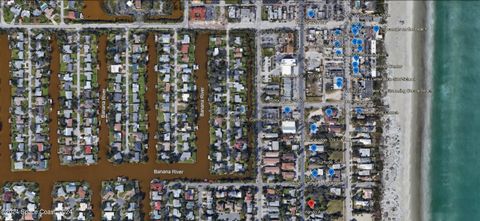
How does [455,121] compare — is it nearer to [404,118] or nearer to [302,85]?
[404,118]

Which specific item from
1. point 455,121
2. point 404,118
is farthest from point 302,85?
point 455,121

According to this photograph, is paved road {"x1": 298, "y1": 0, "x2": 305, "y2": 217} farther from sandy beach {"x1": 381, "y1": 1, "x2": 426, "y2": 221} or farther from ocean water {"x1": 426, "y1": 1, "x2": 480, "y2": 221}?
ocean water {"x1": 426, "y1": 1, "x2": 480, "y2": 221}

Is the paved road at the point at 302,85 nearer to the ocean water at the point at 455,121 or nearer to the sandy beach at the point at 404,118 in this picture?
the sandy beach at the point at 404,118

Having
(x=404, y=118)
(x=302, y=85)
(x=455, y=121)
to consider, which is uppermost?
(x=302, y=85)

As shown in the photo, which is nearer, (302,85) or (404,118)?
(302,85)

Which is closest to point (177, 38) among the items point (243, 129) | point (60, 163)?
point (243, 129)

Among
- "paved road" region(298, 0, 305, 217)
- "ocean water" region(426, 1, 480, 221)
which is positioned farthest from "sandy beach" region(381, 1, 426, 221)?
"paved road" region(298, 0, 305, 217)

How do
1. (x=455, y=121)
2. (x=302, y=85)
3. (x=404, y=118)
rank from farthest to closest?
(x=455, y=121) < (x=404, y=118) < (x=302, y=85)

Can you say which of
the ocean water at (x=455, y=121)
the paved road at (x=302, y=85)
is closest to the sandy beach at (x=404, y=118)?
the ocean water at (x=455, y=121)
